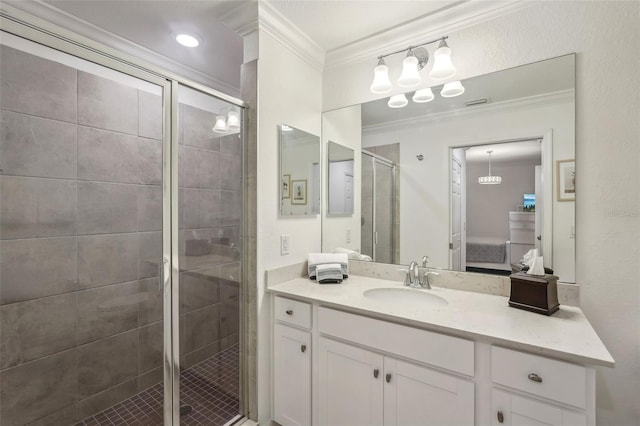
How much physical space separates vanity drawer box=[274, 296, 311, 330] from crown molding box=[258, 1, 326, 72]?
62.6 inches

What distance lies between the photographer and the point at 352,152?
7.08 feet

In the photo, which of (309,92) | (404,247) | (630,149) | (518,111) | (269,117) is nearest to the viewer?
(630,149)

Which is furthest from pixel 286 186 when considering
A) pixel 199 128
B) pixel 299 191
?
pixel 199 128

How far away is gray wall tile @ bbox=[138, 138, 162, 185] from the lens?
1.45m

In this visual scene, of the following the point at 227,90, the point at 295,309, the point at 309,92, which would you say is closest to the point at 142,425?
the point at 295,309

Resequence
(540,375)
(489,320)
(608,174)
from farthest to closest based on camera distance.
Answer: (608,174) → (489,320) → (540,375)

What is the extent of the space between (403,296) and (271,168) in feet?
3.65

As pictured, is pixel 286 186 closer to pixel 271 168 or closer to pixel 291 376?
pixel 271 168

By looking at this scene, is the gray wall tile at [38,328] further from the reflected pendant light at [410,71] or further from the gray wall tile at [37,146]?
the reflected pendant light at [410,71]

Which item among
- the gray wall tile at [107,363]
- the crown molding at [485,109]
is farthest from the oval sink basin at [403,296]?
the gray wall tile at [107,363]

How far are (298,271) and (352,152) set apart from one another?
3.10 feet

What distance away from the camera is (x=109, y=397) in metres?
1.69

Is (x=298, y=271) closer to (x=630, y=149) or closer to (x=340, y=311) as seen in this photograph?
(x=340, y=311)

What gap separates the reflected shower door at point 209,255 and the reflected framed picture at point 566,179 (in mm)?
1696
